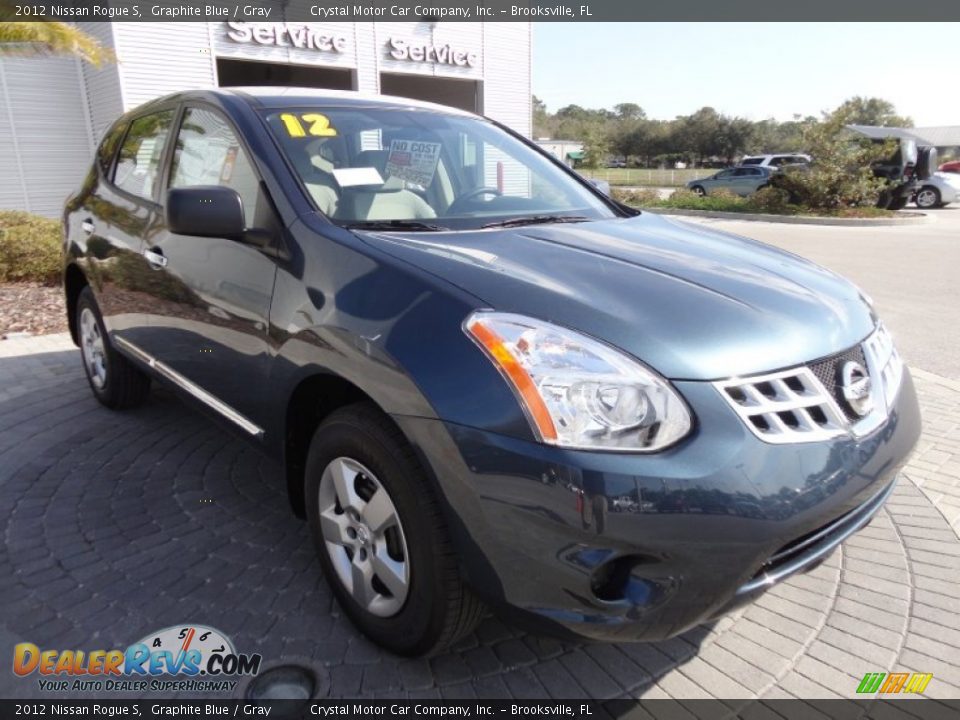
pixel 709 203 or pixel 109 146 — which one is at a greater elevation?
pixel 109 146

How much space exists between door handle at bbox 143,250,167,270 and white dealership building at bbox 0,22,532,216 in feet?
32.5

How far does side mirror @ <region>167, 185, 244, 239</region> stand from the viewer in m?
2.29

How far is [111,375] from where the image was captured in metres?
4.10

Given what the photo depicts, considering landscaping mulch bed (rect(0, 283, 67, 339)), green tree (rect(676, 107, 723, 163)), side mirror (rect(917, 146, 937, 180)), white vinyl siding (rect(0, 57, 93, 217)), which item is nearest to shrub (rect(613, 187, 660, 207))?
side mirror (rect(917, 146, 937, 180))

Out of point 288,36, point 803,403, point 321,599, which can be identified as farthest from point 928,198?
point 321,599

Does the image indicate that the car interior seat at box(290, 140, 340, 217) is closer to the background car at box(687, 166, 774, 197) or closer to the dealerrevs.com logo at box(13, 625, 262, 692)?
the dealerrevs.com logo at box(13, 625, 262, 692)

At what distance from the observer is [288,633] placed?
7.46 feet

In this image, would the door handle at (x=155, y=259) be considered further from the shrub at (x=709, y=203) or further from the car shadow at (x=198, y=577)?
the shrub at (x=709, y=203)

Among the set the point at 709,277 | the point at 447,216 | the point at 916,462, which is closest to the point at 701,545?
the point at 709,277

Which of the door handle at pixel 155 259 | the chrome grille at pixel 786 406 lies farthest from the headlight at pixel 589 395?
the door handle at pixel 155 259

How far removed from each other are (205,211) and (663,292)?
1.52 meters

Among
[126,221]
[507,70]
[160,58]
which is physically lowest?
[126,221]

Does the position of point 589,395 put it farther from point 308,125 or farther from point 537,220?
point 308,125

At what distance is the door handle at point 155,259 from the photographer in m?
3.02
